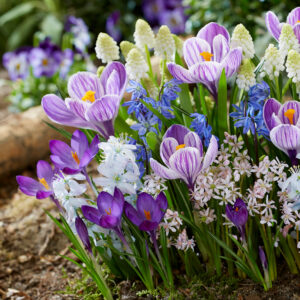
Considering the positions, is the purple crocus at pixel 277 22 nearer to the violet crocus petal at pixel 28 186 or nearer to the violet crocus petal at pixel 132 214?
the violet crocus petal at pixel 132 214

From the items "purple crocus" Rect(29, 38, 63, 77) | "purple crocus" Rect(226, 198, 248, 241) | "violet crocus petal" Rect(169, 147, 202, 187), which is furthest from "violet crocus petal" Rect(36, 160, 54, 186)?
"purple crocus" Rect(29, 38, 63, 77)

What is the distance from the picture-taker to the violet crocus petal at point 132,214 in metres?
1.07

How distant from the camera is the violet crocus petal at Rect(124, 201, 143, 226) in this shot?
1069mm

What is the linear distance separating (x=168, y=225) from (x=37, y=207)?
107 centimetres

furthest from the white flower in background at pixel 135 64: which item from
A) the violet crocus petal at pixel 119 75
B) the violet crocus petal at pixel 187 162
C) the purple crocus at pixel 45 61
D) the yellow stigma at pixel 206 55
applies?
the purple crocus at pixel 45 61

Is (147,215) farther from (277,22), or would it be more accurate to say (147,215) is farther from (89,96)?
(277,22)

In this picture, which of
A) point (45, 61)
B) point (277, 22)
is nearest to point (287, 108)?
point (277, 22)

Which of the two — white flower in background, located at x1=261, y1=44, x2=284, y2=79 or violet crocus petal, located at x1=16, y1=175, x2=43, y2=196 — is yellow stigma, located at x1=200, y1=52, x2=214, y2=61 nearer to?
white flower in background, located at x1=261, y1=44, x2=284, y2=79

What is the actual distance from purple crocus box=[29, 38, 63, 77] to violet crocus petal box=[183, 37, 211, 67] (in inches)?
88.8

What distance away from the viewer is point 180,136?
43.8 inches

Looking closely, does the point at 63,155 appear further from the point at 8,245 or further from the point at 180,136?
the point at 8,245

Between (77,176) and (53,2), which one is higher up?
(53,2)

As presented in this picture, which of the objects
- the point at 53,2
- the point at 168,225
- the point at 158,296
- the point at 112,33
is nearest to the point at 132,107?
the point at 168,225

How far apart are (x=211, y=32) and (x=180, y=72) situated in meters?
0.20
